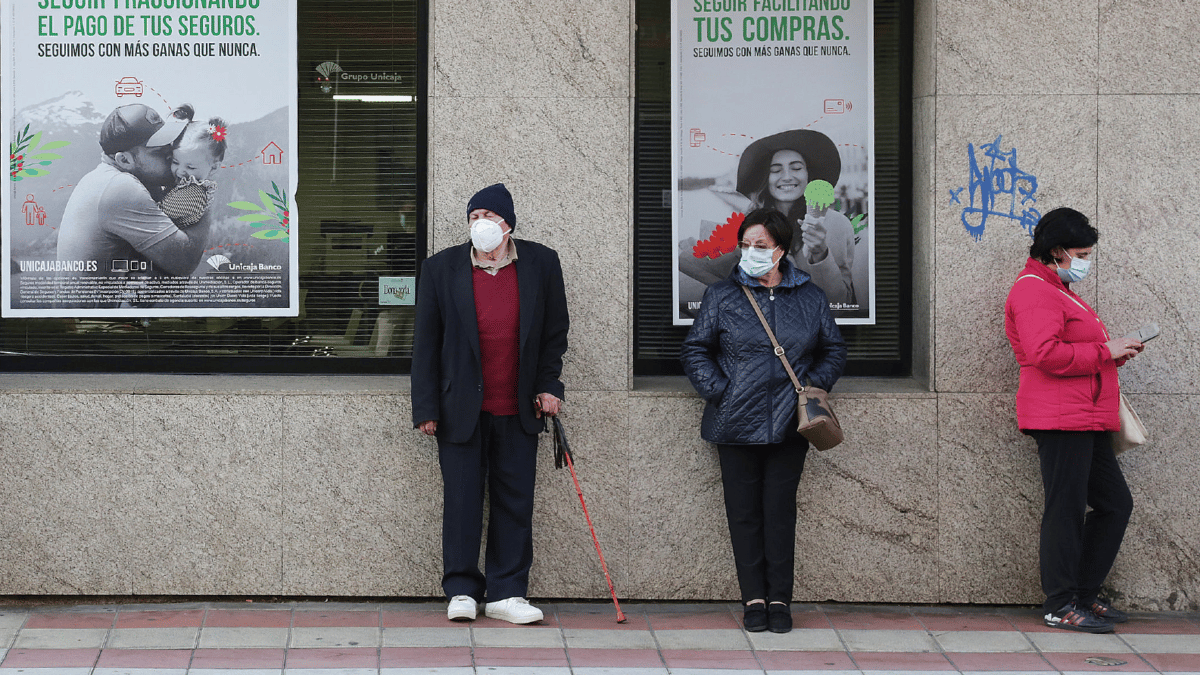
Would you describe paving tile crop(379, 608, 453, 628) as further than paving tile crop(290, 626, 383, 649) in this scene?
Yes

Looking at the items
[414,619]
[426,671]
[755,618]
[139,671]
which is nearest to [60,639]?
[139,671]

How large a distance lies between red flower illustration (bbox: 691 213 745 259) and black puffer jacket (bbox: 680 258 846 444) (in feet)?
2.03

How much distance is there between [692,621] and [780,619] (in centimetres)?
43

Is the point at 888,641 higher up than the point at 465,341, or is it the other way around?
the point at 465,341

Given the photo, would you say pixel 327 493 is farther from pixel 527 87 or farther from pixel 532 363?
pixel 527 87

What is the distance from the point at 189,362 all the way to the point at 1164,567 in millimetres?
4926

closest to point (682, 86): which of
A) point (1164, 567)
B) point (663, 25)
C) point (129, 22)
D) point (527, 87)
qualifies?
point (663, 25)

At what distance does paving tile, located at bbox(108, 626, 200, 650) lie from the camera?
16.1ft

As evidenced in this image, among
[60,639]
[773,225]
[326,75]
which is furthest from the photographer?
[326,75]

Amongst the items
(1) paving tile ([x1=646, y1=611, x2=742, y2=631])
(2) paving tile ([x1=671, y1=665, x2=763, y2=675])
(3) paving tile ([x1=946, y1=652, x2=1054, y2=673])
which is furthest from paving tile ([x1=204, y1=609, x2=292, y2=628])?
(3) paving tile ([x1=946, y1=652, x2=1054, y2=673])

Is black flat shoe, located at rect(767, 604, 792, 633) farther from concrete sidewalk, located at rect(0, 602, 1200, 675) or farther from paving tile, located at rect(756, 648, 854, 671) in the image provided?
paving tile, located at rect(756, 648, 854, 671)

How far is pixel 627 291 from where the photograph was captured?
560 centimetres

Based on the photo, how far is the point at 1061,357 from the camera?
5.07 metres

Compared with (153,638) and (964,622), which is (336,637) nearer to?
(153,638)
